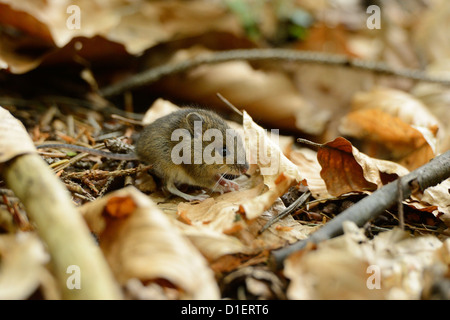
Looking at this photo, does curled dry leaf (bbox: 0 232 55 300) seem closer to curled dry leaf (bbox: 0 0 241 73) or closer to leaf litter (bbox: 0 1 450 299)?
leaf litter (bbox: 0 1 450 299)

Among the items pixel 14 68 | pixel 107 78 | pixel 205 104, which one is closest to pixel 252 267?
pixel 14 68

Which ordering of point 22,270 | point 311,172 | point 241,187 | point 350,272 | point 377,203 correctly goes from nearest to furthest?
point 22,270 < point 350,272 < point 377,203 < point 311,172 < point 241,187

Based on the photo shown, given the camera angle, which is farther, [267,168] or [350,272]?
[267,168]

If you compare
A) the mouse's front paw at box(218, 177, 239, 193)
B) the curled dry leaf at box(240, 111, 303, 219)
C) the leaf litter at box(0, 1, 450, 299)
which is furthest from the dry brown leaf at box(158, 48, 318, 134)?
the curled dry leaf at box(240, 111, 303, 219)

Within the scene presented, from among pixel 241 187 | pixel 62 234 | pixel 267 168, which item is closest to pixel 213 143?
pixel 241 187

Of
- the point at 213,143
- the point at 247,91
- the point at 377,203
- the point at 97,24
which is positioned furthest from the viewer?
the point at 247,91

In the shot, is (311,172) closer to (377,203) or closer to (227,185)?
(227,185)

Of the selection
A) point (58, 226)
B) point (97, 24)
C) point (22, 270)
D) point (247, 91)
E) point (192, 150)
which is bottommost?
point (192, 150)

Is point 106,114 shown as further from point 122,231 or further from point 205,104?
point 122,231
